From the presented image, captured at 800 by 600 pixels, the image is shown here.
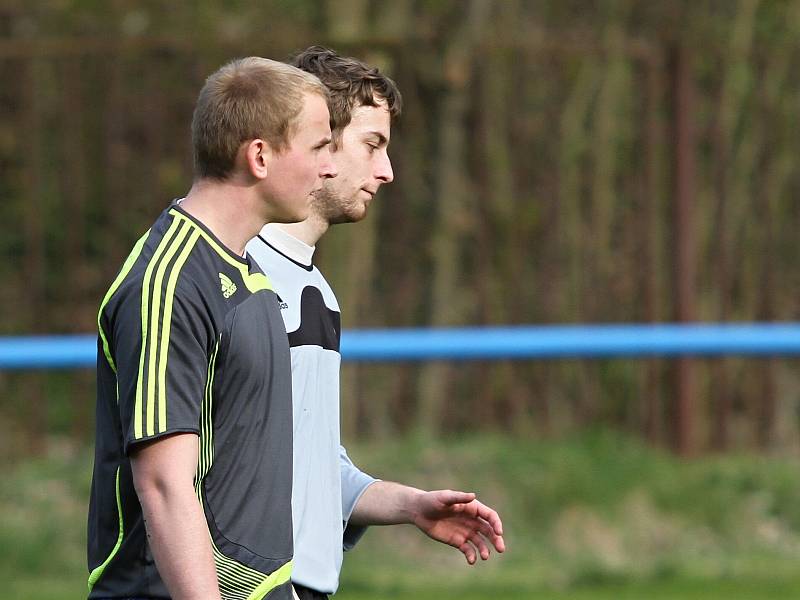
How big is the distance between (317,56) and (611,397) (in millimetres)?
5285

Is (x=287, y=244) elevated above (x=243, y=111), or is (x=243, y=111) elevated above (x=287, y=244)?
(x=243, y=111)

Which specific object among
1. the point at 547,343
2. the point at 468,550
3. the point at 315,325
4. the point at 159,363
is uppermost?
the point at 159,363

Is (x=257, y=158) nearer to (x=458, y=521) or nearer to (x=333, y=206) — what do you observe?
(x=333, y=206)

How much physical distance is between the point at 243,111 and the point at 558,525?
18.2 ft

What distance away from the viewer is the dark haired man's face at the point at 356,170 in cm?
329

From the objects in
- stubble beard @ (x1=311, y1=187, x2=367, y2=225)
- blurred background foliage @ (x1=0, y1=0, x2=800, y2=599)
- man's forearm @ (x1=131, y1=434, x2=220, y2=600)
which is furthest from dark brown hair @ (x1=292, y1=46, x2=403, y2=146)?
blurred background foliage @ (x1=0, y1=0, x2=800, y2=599)

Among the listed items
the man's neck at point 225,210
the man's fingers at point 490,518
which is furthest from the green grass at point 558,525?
the man's neck at point 225,210

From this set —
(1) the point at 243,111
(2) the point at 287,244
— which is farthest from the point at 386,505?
(1) the point at 243,111

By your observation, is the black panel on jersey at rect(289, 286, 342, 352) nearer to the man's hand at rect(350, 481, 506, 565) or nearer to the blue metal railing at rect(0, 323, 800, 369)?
the man's hand at rect(350, 481, 506, 565)

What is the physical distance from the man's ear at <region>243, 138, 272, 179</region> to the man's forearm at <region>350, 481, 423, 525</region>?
1037 mm

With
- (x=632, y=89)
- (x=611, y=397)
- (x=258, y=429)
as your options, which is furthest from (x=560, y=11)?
(x=258, y=429)

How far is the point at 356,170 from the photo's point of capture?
3.30 meters

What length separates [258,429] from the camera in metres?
2.52

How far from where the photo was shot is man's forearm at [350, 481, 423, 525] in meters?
3.32
